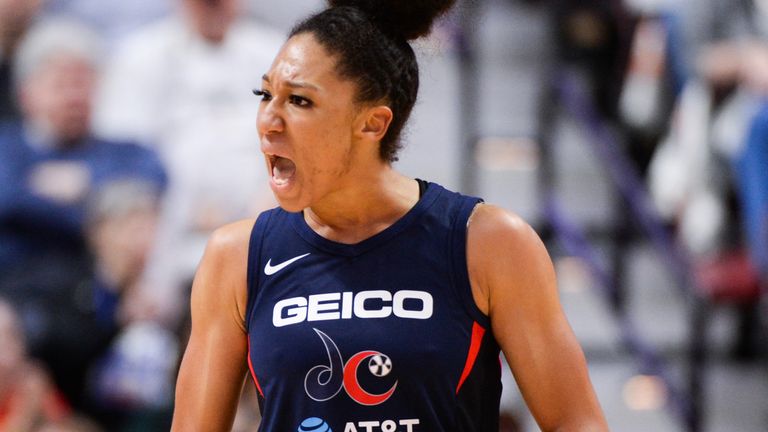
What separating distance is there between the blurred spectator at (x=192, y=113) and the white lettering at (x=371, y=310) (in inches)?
96.3

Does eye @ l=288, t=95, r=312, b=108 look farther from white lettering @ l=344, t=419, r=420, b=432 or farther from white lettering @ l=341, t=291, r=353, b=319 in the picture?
white lettering @ l=344, t=419, r=420, b=432

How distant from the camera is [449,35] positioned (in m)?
5.69

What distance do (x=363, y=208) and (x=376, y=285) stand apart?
0.15 metres

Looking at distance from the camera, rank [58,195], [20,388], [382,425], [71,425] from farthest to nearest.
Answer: [58,195]
[71,425]
[20,388]
[382,425]

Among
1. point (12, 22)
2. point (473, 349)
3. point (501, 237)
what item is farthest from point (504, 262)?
point (12, 22)

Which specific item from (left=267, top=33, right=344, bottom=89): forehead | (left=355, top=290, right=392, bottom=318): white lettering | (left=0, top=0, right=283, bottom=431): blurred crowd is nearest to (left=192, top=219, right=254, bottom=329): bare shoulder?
(left=355, top=290, right=392, bottom=318): white lettering

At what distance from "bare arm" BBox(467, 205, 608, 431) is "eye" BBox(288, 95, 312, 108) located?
0.37 meters

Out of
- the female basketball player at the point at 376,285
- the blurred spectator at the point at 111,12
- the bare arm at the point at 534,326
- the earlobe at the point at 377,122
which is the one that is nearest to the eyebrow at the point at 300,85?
the female basketball player at the point at 376,285

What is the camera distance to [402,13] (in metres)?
2.18

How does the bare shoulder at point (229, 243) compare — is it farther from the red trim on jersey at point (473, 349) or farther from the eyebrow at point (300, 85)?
the red trim on jersey at point (473, 349)

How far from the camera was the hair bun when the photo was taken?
2.16 metres

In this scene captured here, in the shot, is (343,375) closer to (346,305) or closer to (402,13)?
(346,305)

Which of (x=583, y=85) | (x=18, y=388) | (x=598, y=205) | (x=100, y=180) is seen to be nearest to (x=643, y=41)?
(x=583, y=85)

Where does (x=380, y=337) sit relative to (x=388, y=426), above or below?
above
